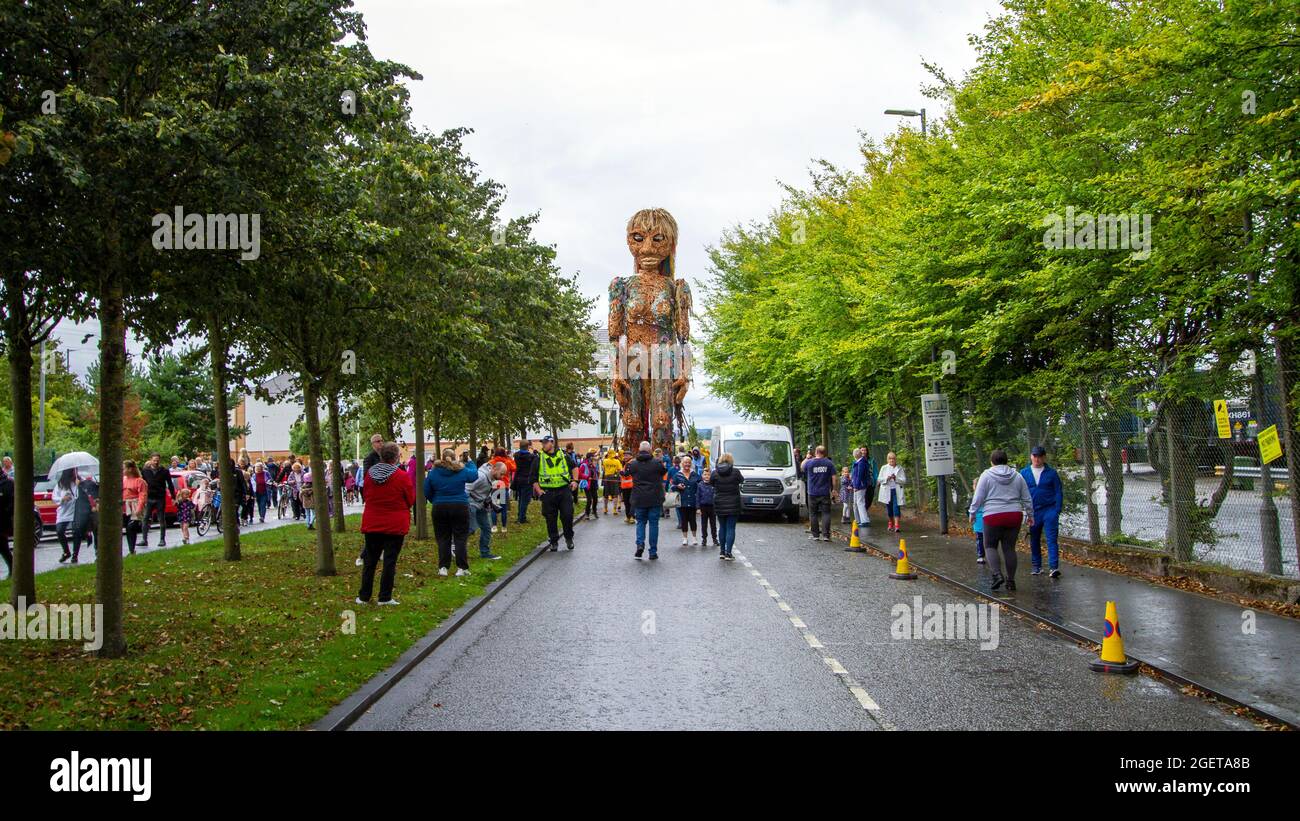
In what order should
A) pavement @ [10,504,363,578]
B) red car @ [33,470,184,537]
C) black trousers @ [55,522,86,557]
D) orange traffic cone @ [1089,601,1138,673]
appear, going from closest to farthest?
orange traffic cone @ [1089,601,1138,673], black trousers @ [55,522,86,557], pavement @ [10,504,363,578], red car @ [33,470,184,537]

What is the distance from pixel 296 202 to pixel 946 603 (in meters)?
8.69

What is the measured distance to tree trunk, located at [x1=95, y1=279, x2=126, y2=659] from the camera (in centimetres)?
888

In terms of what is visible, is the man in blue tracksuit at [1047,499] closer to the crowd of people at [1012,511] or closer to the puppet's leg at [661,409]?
the crowd of people at [1012,511]

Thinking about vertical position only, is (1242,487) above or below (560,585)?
above

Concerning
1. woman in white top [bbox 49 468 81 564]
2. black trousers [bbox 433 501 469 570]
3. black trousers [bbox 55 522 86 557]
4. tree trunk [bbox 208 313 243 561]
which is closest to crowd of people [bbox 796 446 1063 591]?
black trousers [bbox 433 501 469 570]

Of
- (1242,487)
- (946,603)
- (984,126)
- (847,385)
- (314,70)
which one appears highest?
(984,126)

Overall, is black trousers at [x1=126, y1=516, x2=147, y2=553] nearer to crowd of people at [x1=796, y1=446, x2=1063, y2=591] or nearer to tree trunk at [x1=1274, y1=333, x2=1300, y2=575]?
crowd of people at [x1=796, y1=446, x2=1063, y2=591]

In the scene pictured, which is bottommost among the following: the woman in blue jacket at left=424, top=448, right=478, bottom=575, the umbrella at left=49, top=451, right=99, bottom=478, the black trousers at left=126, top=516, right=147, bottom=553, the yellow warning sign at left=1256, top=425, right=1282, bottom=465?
the black trousers at left=126, top=516, right=147, bottom=553

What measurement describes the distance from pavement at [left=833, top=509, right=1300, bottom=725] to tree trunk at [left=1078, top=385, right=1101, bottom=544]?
1038mm

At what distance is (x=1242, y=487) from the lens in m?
12.5

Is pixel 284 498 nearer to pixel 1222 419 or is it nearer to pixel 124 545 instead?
pixel 124 545
